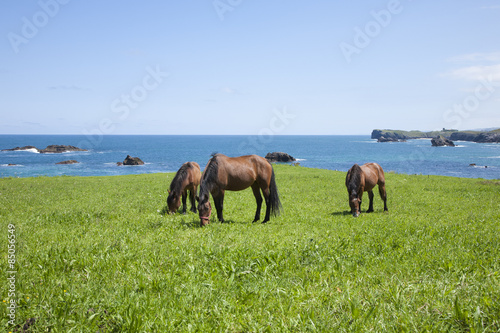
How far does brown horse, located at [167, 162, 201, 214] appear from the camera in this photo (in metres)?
13.6

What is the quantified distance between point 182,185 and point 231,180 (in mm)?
3007

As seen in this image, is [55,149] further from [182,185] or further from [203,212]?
[203,212]

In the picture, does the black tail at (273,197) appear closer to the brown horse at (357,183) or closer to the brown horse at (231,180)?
the brown horse at (231,180)

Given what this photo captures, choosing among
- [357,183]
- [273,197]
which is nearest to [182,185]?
[273,197]

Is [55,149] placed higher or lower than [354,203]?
higher

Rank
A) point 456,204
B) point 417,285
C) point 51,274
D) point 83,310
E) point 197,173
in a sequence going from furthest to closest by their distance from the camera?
point 456,204
point 197,173
point 51,274
point 417,285
point 83,310

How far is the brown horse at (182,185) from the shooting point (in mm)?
13617

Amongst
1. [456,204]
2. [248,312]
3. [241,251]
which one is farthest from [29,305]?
[456,204]

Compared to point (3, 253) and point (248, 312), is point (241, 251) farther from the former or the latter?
point (3, 253)

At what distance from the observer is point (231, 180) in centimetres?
1205

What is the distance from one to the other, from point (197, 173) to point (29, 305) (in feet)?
35.3

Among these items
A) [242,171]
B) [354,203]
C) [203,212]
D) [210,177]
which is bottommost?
[354,203]

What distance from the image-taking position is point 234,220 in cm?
1290

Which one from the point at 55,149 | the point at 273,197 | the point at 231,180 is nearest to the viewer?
the point at 231,180
